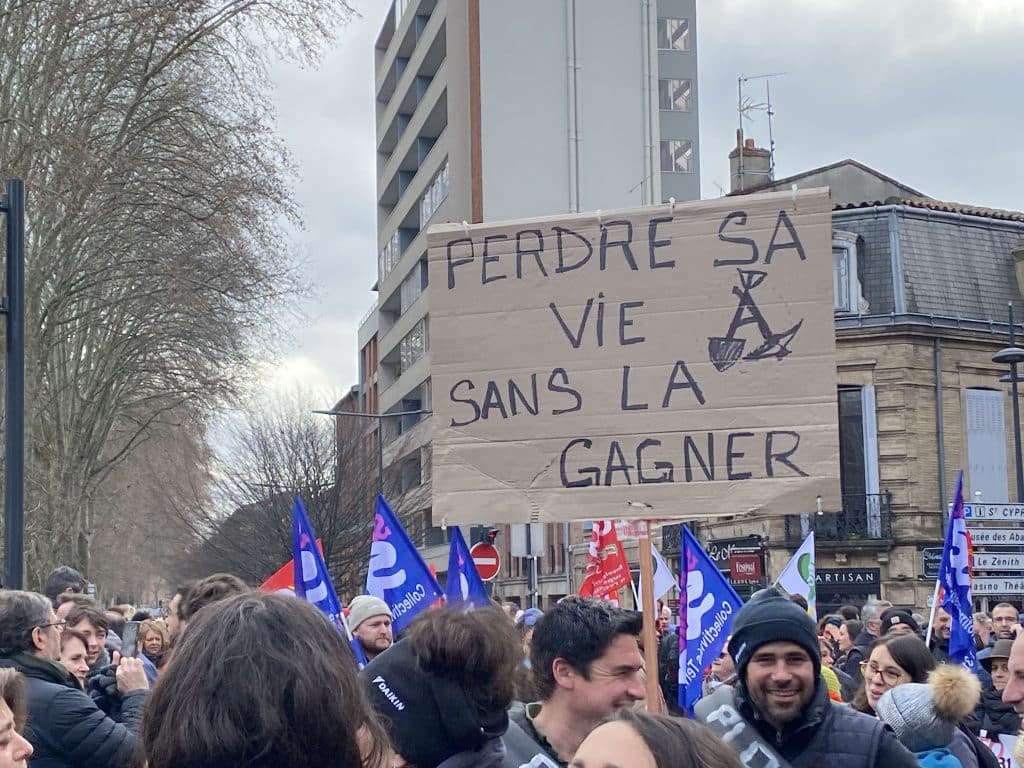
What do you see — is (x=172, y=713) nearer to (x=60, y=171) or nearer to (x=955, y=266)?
(x=60, y=171)

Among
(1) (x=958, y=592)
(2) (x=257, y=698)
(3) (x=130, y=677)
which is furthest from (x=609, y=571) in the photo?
(2) (x=257, y=698)

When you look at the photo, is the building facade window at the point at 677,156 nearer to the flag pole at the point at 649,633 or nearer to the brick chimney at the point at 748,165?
the brick chimney at the point at 748,165

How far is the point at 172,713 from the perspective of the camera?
7.22ft

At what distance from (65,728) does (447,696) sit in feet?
7.81

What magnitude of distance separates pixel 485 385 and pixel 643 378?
62 centimetres

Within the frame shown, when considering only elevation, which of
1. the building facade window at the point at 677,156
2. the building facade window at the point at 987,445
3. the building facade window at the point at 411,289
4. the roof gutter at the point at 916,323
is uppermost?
the building facade window at the point at 677,156

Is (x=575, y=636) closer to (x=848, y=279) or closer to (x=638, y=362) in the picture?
(x=638, y=362)

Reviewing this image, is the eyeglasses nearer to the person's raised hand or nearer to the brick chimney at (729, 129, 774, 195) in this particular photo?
the person's raised hand

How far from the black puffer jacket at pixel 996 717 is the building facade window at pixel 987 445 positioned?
25649 mm

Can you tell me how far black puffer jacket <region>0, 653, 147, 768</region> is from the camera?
5.45 metres

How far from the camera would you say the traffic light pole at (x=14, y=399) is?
34.5ft

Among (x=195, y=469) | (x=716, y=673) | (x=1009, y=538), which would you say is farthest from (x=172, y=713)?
(x=195, y=469)

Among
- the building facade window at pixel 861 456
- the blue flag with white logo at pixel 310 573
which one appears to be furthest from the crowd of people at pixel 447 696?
the building facade window at pixel 861 456

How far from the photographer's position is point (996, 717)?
8344mm
